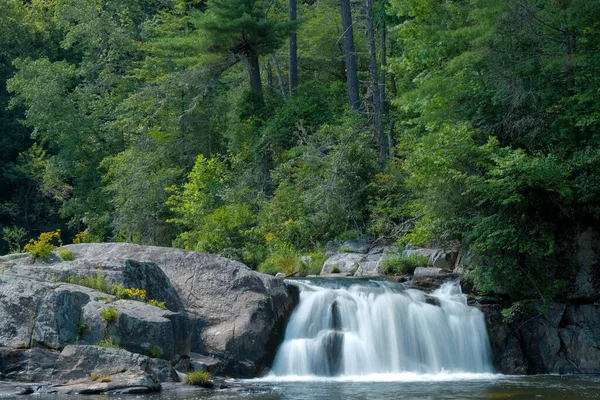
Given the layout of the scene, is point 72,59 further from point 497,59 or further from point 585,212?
point 585,212

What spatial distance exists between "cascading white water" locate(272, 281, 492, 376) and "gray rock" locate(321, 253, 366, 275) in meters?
4.47

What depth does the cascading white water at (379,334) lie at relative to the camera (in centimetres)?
1731

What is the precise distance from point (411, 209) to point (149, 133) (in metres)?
13.9

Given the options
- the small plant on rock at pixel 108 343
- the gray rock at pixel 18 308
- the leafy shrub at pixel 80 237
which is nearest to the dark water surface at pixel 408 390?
the small plant on rock at pixel 108 343

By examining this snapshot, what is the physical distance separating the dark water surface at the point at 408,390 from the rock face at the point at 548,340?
121cm

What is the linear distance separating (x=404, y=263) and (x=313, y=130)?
11.0 metres

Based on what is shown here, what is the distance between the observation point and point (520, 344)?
731 inches

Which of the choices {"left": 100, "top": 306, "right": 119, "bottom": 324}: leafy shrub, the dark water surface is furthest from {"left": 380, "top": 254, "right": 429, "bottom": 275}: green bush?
{"left": 100, "top": 306, "right": 119, "bottom": 324}: leafy shrub

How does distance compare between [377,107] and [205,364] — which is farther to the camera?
[377,107]

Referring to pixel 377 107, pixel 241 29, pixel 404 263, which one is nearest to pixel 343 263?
pixel 404 263

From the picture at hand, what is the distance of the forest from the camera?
18.9m

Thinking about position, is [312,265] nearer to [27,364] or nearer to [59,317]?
[59,317]

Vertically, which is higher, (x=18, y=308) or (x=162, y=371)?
(x=18, y=308)

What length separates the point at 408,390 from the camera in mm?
14656
